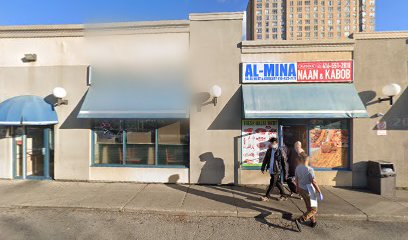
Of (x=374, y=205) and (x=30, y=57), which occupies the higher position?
(x=30, y=57)

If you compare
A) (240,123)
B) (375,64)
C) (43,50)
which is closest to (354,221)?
(240,123)

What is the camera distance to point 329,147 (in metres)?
7.95

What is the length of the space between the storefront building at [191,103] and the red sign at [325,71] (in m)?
0.03

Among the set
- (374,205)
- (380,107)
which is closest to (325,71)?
(380,107)

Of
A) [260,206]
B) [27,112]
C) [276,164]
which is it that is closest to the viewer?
[260,206]

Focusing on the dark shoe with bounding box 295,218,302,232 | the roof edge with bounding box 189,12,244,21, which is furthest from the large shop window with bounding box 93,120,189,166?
the dark shoe with bounding box 295,218,302,232

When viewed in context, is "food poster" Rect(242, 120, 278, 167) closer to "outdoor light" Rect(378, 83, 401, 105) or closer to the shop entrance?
"outdoor light" Rect(378, 83, 401, 105)

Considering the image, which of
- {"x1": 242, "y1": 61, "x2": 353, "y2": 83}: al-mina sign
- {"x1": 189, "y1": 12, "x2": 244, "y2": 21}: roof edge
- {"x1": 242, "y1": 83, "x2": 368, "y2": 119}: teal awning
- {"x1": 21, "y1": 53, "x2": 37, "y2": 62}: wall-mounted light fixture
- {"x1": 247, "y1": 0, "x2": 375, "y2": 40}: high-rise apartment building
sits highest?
{"x1": 247, "y1": 0, "x2": 375, "y2": 40}: high-rise apartment building

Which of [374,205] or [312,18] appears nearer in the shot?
[374,205]

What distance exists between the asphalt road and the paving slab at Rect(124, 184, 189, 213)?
203mm

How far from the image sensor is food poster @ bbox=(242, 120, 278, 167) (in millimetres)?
7945

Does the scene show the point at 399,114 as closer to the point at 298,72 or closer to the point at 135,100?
the point at 298,72

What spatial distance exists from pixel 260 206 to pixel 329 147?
11.8 ft

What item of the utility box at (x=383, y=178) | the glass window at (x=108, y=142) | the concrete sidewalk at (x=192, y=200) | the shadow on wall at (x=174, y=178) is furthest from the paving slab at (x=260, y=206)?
the glass window at (x=108, y=142)
